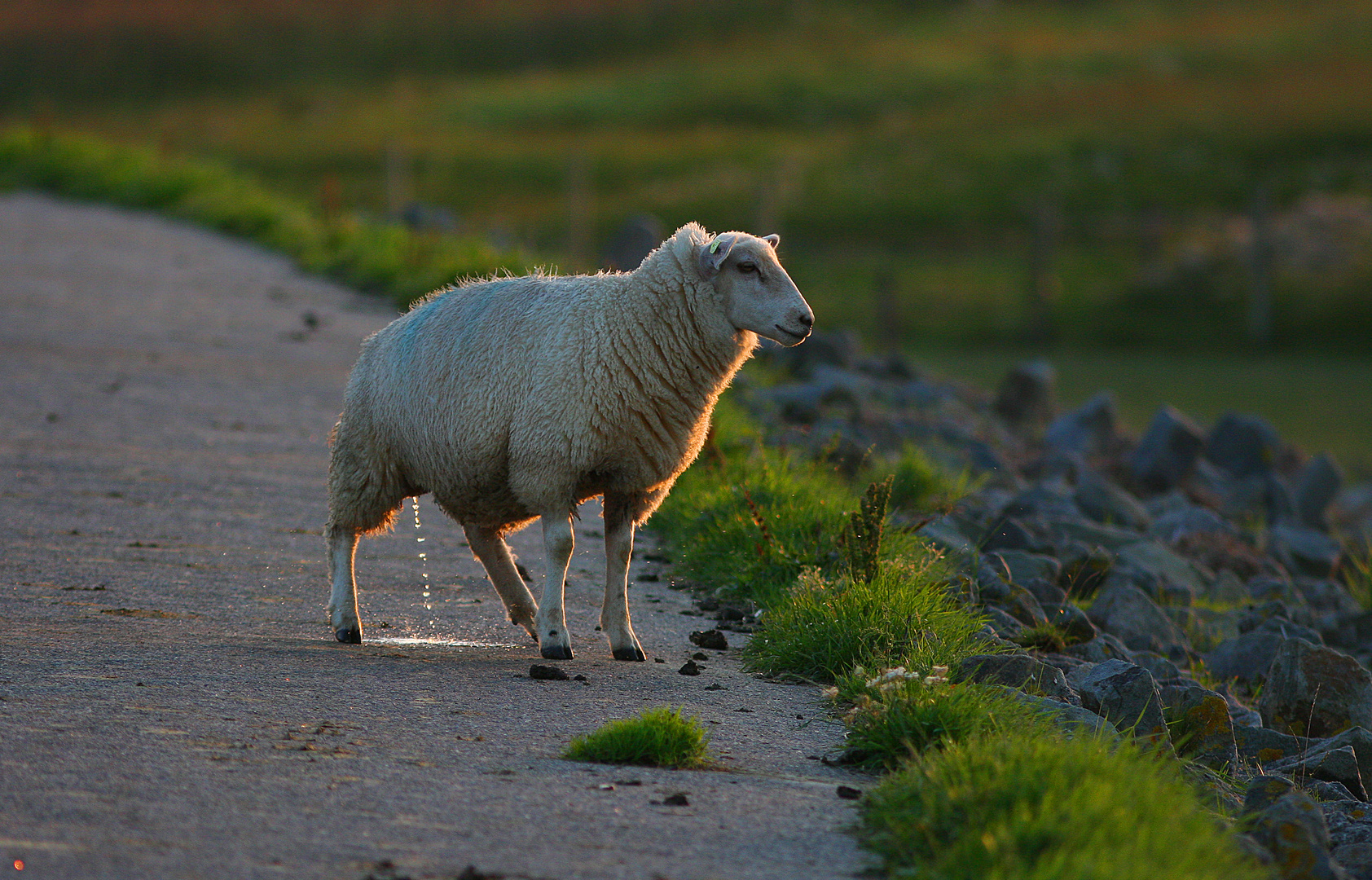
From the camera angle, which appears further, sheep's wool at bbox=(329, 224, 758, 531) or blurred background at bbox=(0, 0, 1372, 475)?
blurred background at bbox=(0, 0, 1372, 475)

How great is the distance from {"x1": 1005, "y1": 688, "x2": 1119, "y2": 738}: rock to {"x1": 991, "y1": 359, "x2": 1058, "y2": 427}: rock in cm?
1181

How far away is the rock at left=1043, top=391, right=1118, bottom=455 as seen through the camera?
1511 centimetres

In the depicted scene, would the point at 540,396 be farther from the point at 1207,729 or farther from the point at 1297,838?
the point at 1297,838

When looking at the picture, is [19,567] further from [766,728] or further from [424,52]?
[424,52]

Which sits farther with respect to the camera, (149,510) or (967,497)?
(967,497)

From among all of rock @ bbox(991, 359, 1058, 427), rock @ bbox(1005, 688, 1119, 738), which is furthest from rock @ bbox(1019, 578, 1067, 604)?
rock @ bbox(991, 359, 1058, 427)

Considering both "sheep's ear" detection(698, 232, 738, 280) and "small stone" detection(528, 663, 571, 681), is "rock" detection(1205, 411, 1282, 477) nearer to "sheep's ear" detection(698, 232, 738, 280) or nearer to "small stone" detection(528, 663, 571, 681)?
"sheep's ear" detection(698, 232, 738, 280)

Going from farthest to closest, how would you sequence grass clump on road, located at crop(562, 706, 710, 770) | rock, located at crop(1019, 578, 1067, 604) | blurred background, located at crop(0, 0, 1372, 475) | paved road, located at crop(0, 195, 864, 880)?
blurred background, located at crop(0, 0, 1372, 475) → rock, located at crop(1019, 578, 1067, 604) → grass clump on road, located at crop(562, 706, 710, 770) → paved road, located at crop(0, 195, 864, 880)

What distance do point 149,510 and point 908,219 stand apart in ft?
106

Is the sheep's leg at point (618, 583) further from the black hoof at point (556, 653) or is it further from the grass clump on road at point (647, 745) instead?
the grass clump on road at point (647, 745)

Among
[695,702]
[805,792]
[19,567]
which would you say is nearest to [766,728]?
[695,702]

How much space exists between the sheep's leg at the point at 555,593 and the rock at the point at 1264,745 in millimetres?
2902

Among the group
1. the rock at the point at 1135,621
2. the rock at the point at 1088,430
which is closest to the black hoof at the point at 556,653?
the rock at the point at 1135,621

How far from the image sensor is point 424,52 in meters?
70.6
